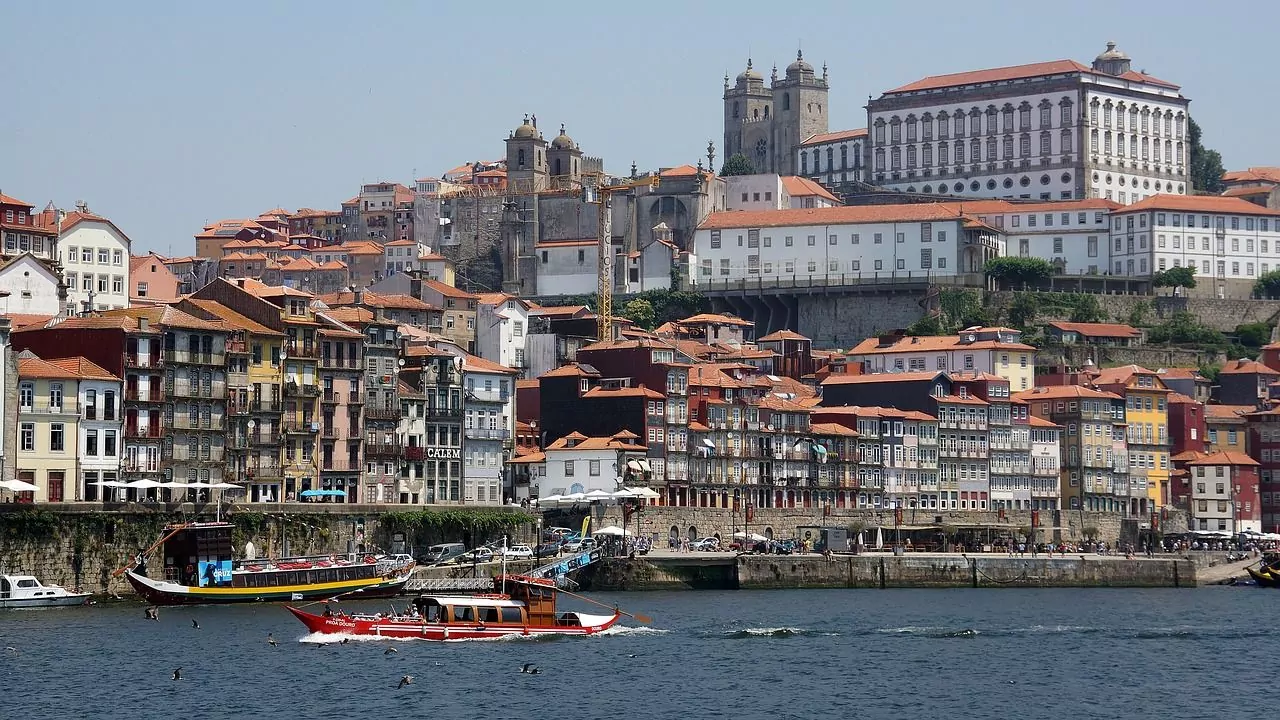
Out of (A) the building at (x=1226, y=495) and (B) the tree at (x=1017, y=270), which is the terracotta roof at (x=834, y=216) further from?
(A) the building at (x=1226, y=495)

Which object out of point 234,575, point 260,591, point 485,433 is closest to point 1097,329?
point 485,433

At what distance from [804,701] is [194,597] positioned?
86.2ft

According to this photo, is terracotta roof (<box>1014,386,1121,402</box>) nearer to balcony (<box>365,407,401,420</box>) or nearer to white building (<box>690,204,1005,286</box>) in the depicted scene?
white building (<box>690,204,1005,286</box>)

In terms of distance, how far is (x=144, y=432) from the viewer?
8956 centimetres

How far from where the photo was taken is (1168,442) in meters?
139

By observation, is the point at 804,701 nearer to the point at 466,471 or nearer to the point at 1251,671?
the point at 1251,671

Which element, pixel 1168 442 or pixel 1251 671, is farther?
pixel 1168 442

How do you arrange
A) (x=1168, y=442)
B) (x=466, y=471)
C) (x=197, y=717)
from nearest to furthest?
(x=197, y=717) → (x=466, y=471) → (x=1168, y=442)

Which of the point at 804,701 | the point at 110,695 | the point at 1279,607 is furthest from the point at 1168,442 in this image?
the point at 110,695

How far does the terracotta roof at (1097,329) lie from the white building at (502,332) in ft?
124

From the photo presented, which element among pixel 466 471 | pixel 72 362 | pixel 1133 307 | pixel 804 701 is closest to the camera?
pixel 804 701

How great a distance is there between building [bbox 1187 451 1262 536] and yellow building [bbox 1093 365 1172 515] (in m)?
1.86

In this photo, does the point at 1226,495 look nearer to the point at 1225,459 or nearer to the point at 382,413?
the point at 1225,459

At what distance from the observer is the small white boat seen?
3046 inches
